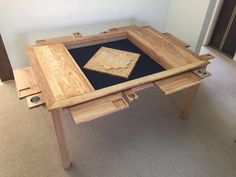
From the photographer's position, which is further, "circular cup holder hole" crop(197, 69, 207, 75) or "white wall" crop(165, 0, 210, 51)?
"white wall" crop(165, 0, 210, 51)

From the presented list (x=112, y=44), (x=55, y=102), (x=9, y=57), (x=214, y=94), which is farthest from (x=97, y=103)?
(x=214, y=94)

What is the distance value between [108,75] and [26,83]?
490 mm

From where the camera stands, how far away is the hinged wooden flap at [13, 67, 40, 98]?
111 centimetres

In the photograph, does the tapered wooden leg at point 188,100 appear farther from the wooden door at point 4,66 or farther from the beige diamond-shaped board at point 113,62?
the wooden door at point 4,66

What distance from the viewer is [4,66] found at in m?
1.89

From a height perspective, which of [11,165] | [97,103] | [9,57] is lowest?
[11,165]

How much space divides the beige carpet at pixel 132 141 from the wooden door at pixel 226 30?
3.26 feet

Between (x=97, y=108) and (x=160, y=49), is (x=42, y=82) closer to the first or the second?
(x=97, y=108)

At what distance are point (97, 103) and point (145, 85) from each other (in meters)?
0.33

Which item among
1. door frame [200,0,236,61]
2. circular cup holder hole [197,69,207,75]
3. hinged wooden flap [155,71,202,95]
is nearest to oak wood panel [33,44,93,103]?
hinged wooden flap [155,71,202,95]

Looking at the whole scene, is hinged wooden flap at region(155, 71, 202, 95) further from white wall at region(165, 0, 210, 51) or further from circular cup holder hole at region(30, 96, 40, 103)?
white wall at region(165, 0, 210, 51)

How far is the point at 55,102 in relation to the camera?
0.98 meters

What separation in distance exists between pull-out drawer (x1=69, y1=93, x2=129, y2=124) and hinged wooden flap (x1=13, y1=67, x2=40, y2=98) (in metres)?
0.29

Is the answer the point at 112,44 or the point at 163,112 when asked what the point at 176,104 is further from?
the point at 112,44
